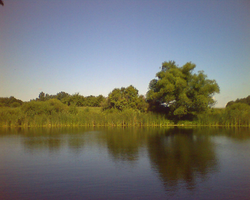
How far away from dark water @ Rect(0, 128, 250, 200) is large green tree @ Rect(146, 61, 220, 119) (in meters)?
16.0

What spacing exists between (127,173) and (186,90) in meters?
23.2

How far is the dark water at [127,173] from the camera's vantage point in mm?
6969

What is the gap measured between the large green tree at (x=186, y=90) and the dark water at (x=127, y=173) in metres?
16.0

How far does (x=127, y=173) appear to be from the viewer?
29.0 ft

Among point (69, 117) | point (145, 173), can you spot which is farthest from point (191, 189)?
point (69, 117)

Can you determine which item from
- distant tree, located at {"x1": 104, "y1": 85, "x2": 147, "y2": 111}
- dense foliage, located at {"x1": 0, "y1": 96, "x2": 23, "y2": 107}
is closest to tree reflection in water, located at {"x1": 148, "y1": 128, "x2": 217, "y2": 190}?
distant tree, located at {"x1": 104, "y1": 85, "x2": 147, "y2": 111}

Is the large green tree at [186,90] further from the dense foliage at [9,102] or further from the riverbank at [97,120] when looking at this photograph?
the dense foliage at [9,102]

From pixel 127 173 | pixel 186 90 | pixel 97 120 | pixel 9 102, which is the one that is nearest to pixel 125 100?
pixel 97 120

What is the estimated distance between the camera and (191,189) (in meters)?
7.10

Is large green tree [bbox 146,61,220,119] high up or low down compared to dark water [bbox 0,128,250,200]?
up

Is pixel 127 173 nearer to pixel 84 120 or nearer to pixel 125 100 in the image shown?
pixel 84 120

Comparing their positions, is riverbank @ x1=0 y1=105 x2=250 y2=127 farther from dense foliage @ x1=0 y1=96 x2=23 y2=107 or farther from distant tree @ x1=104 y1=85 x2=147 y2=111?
dense foliage @ x1=0 y1=96 x2=23 y2=107

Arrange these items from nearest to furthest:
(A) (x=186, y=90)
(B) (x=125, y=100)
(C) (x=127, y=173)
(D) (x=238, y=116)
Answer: (C) (x=127, y=173) < (D) (x=238, y=116) < (A) (x=186, y=90) < (B) (x=125, y=100)

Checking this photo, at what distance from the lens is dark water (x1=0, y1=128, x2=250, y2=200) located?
6.97m
